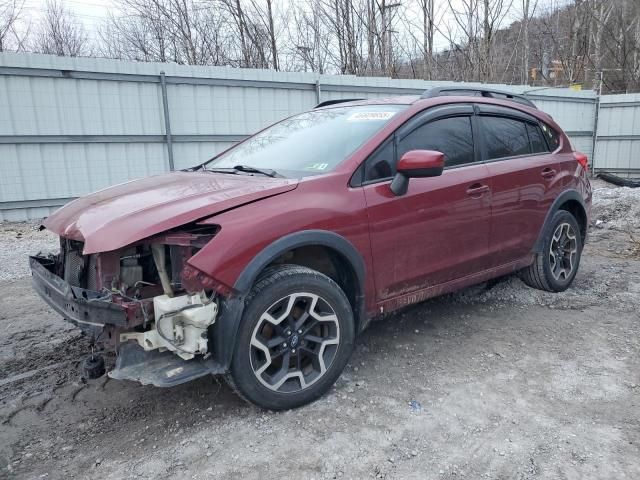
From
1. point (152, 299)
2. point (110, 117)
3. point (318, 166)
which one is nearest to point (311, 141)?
point (318, 166)

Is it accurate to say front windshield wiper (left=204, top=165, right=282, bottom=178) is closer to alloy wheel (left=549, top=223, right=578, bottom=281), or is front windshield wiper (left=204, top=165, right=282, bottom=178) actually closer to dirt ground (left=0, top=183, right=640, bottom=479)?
dirt ground (left=0, top=183, right=640, bottom=479)

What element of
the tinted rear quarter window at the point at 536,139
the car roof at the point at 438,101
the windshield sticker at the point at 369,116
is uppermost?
the car roof at the point at 438,101

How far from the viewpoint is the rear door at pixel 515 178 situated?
4027mm

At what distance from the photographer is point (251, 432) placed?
2.72 meters

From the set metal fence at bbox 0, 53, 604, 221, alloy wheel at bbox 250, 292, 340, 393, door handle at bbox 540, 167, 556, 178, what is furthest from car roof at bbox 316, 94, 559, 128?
metal fence at bbox 0, 53, 604, 221

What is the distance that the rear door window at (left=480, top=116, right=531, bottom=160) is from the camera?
4.10 metres

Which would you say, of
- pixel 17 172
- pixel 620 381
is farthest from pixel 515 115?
pixel 17 172

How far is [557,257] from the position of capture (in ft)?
15.8

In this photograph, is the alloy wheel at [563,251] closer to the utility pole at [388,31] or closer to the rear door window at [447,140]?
the rear door window at [447,140]

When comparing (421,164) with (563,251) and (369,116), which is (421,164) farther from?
(563,251)

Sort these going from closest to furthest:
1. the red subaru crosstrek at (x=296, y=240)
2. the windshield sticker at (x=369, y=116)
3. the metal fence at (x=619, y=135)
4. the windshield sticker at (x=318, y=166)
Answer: the red subaru crosstrek at (x=296, y=240)
the windshield sticker at (x=318, y=166)
the windshield sticker at (x=369, y=116)
the metal fence at (x=619, y=135)

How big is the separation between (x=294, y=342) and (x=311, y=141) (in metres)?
1.49

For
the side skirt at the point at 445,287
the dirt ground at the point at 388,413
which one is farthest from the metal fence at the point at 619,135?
the side skirt at the point at 445,287

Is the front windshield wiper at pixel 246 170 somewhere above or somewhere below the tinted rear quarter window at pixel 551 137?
below
